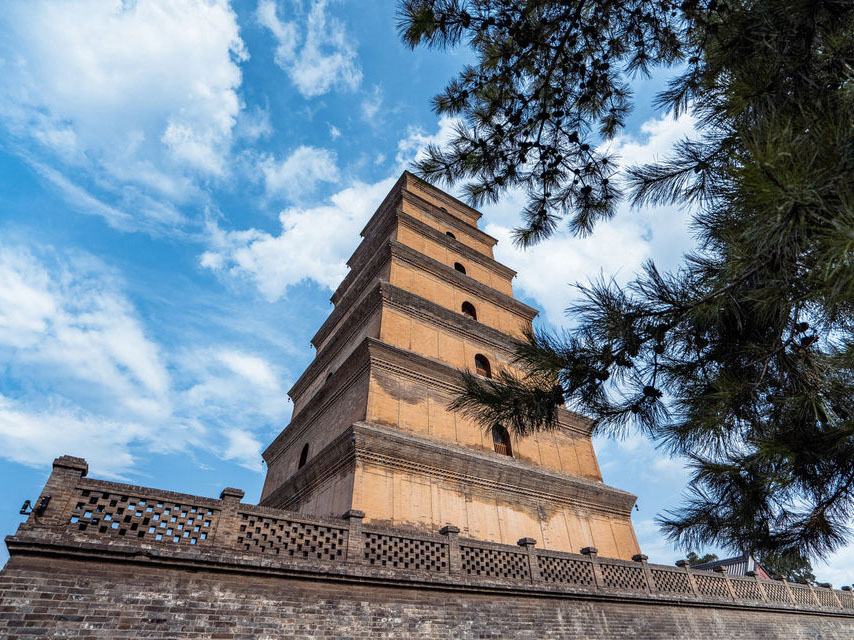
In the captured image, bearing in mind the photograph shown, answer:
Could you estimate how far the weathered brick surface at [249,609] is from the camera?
4547 mm

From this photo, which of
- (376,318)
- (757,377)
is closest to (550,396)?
(757,377)

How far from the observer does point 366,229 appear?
19.2 metres

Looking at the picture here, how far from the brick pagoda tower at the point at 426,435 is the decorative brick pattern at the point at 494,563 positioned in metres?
1.89

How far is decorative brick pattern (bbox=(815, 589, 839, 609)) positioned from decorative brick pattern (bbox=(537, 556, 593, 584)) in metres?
10.3

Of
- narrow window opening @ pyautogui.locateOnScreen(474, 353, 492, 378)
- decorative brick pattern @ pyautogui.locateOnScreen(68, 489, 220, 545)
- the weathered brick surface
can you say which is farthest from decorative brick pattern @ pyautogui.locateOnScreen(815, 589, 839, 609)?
decorative brick pattern @ pyautogui.locateOnScreen(68, 489, 220, 545)

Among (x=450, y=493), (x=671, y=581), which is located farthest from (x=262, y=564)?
(x=671, y=581)

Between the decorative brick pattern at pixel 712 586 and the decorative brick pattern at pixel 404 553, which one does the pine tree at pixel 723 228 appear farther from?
the decorative brick pattern at pixel 712 586

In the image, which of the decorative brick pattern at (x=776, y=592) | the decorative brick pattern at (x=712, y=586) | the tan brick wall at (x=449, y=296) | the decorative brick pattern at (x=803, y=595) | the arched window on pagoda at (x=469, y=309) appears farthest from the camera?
the arched window on pagoda at (x=469, y=309)

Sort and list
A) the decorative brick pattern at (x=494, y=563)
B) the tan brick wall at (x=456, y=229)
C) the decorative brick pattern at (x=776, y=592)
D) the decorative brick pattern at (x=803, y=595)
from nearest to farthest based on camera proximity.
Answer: the decorative brick pattern at (x=494, y=563) < the decorative brick pattern at (x=776, y=592) < the decorative brick pattern at (x=803, y=595) < the tan brick wall at (x=456, y=229)

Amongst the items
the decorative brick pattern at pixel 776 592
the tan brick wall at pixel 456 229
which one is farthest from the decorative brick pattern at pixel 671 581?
the tan brick wall at pixel 456 229

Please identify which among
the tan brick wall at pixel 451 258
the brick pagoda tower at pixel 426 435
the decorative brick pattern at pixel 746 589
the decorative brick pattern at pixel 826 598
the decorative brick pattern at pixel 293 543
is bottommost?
the decorative brick pattern at pixel 293 543

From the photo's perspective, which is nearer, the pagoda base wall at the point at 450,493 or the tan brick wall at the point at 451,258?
the pagoda base wall at the point at 450,493

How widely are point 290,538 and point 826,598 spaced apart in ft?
54.6

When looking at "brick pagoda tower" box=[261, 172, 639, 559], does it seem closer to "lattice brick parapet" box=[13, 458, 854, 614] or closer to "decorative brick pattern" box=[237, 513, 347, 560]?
"lattice brick parapet" box=[13, 458, 854, 614]
